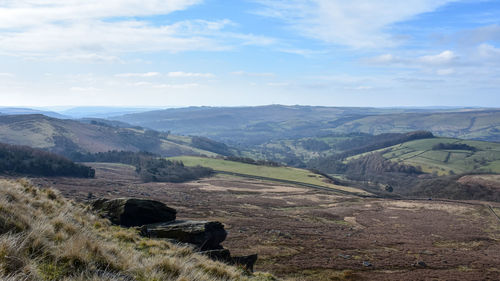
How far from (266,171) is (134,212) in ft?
409

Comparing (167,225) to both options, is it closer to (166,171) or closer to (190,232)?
(190,232)

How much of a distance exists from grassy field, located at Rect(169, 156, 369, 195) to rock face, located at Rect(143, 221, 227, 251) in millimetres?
104367

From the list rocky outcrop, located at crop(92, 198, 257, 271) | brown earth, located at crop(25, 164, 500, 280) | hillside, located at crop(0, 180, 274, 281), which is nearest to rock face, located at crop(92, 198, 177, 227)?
rocky outcrop, located at crop(92, 198, 257, 271)

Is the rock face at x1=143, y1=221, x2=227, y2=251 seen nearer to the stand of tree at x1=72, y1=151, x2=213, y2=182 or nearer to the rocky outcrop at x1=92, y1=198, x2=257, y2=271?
the rocky outcrop at x1=92, y1=198, x2=257, y2=271

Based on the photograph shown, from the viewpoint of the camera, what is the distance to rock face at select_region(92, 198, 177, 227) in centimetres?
2248

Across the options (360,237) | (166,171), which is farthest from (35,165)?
(360,237)

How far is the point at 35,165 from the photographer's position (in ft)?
327

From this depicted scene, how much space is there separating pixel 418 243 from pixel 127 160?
506 ft

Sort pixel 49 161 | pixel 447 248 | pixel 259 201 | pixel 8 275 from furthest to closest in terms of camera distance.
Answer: pixel 49 161 → pixel 259 201 → pixel 447 248 → pixel 8 275

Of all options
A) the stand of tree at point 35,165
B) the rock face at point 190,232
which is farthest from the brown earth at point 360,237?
the stand of tree at point 35,165

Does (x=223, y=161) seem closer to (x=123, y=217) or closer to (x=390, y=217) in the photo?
(x=390, y=217)

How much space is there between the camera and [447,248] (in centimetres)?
4166

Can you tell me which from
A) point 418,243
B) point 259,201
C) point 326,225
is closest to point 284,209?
point 259,201

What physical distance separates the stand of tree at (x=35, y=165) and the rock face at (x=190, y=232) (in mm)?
90602
